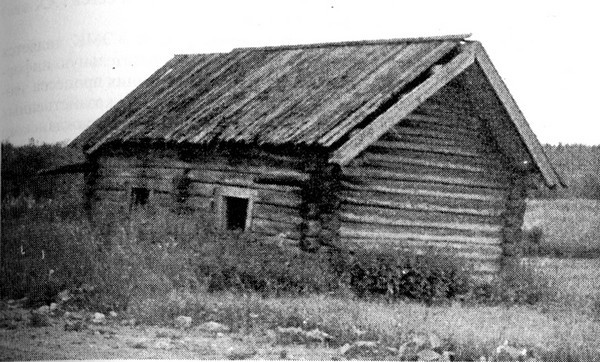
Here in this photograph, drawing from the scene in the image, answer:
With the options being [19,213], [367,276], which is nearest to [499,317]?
[367,276]

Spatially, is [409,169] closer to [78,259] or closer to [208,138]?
[208,138]

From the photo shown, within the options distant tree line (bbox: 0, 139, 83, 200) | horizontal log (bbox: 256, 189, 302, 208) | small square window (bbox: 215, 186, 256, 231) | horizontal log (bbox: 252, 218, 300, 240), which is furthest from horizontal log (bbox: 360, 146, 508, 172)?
distant tree line (bbox: 0, 139, 83, 200)

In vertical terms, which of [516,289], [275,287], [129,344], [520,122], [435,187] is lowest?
[129,344]

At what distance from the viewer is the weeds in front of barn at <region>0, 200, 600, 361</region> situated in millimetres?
10625

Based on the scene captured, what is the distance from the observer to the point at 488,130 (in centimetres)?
1496

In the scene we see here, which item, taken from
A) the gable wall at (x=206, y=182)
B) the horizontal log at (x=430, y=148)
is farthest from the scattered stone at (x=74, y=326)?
the horizontal log at (x=430, y=148)

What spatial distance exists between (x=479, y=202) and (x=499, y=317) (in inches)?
116

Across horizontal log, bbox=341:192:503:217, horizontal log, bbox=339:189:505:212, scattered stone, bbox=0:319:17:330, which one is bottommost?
scattered stone, bbox=0:319:17:330

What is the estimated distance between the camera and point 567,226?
55.6 ft

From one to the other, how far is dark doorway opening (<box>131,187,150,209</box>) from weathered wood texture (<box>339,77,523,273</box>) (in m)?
4.49

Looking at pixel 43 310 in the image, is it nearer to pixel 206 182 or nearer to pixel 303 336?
pixel 303 336

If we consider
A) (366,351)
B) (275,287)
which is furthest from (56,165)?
(366,351)

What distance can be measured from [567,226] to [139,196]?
7233mm

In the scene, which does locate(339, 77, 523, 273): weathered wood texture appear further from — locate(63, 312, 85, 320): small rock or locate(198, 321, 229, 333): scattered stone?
locate(63, 312, 85, 320): small rock
